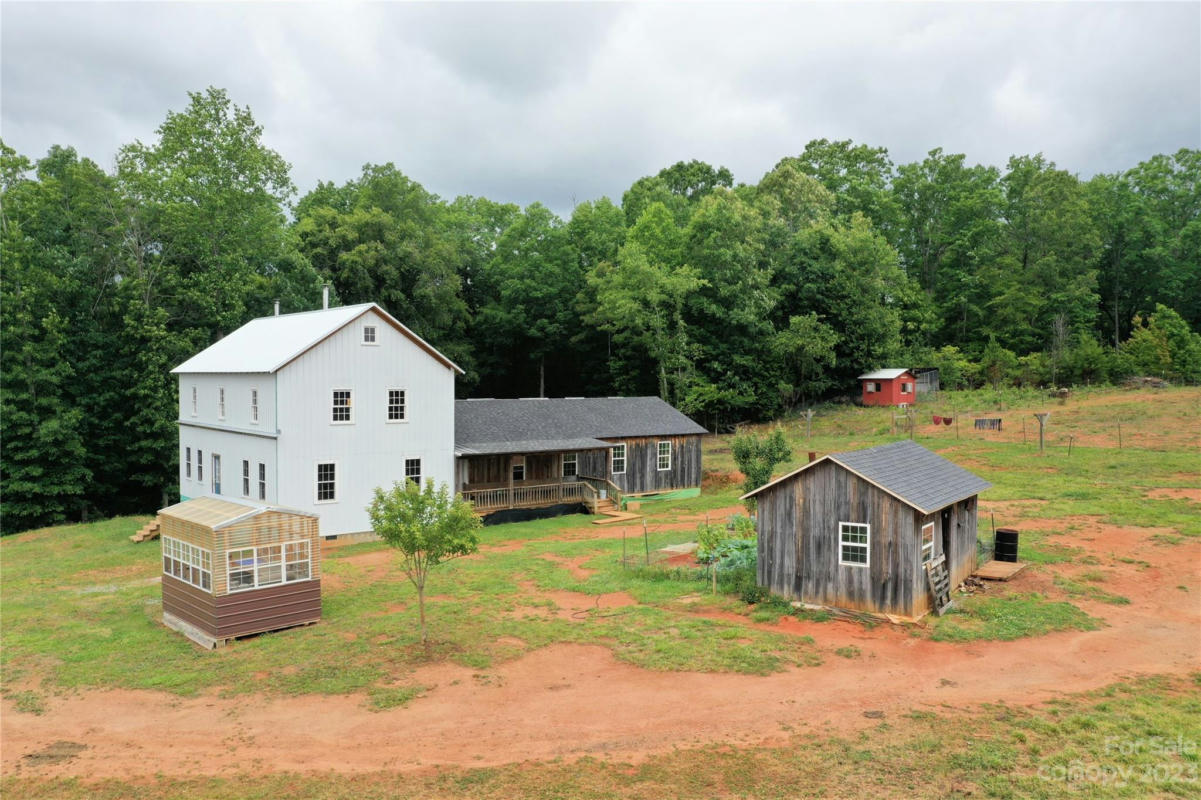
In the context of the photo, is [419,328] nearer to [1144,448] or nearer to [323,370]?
[323,370]

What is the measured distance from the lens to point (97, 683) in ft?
50.0

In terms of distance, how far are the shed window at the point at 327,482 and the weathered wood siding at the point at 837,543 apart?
1646 centimetres

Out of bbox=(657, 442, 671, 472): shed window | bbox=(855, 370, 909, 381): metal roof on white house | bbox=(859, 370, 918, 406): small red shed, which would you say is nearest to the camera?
bbox=(657, 442, 671, 472): shed window

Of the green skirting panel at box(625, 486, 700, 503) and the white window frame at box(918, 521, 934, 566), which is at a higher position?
the white window frame at box(918, 521, 934, 566)

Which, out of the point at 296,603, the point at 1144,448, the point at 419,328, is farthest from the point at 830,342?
the point at 296,603

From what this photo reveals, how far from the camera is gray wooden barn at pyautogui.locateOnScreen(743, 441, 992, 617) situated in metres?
17.1

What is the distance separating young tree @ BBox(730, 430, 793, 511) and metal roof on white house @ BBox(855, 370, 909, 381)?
30.7m

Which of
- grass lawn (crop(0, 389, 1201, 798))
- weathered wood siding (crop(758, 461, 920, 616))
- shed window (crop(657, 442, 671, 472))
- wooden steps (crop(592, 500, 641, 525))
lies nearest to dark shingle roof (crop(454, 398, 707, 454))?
shed window (crop(657, 442, 671, 472))

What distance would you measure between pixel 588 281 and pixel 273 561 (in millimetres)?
41990

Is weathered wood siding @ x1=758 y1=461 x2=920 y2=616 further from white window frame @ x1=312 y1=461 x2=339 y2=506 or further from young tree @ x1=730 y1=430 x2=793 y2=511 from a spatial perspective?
white window frame @ x1=312 y1=461 x2=339 y2=506

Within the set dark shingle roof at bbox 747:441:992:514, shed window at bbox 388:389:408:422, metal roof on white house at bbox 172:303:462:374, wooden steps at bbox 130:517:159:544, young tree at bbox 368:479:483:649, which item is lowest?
wooden steps at bbox 130:517:159:544

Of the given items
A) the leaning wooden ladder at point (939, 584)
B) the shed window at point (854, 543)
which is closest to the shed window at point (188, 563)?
the shed window at point (854, 543)

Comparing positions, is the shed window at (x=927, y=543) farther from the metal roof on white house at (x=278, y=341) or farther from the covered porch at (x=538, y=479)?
the metal roof on white house at (x=278, y=341)

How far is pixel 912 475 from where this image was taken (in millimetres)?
18922
